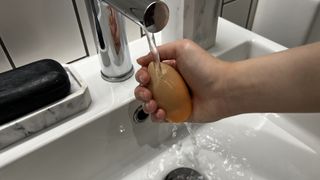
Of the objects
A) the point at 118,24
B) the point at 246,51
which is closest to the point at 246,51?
the point at 246,51

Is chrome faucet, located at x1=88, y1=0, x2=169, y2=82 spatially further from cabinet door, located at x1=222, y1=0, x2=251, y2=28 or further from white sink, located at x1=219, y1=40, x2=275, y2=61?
cabinet door, located at x1=222, y1=0, x2=251, y2=28

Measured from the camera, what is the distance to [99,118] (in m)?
0.36

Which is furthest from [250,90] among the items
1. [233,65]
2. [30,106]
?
[30,106]

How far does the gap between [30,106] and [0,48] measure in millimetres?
105

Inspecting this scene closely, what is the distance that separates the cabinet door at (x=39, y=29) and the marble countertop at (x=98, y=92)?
0.12ft

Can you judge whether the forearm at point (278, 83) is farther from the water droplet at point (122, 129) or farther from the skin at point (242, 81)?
the water droplet at point (122, 129)

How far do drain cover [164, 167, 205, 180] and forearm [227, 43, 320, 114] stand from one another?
4.5 inches

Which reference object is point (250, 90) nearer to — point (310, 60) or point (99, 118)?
point (310, 60)

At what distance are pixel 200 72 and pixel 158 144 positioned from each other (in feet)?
0.47

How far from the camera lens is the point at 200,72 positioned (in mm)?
395

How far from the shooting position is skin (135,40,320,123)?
325 millimetres

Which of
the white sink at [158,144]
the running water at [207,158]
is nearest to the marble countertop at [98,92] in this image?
the white sink at [158,144]

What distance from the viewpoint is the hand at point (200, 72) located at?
0.39 metres

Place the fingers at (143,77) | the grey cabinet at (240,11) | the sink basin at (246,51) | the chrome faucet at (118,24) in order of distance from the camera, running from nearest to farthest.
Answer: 1. the chrome faucet at (118,24)
2. the fingers at (143,77)
3. the sink basin at (246,51)
4. the grey cabinet at (240,11)
